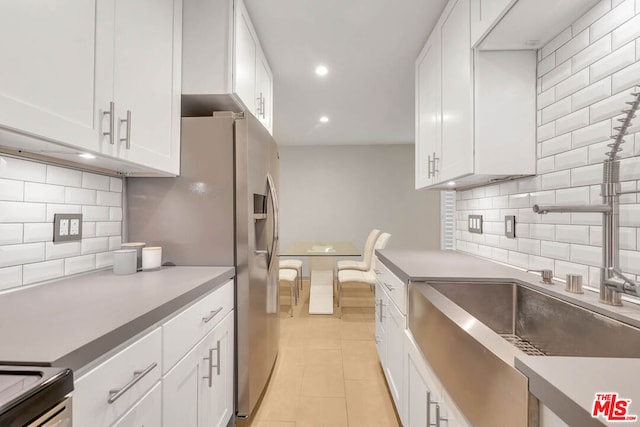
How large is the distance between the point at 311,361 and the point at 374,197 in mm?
3591

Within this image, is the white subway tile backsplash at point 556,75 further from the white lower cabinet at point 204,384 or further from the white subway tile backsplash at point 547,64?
the white lower cabinet at point 204,384

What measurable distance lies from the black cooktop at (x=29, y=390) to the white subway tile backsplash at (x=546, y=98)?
1945mm

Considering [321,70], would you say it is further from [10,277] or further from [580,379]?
[580,379]

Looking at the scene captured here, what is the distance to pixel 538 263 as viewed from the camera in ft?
4.75

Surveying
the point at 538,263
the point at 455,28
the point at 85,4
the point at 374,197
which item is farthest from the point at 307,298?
the point at 85,4

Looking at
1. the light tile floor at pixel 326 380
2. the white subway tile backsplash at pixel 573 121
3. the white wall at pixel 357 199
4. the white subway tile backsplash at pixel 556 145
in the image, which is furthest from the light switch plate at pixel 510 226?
the white wall at pixel 357 199

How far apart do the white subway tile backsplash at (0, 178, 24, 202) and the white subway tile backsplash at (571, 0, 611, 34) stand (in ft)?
7.41

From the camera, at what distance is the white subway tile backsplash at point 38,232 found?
3.70 feet

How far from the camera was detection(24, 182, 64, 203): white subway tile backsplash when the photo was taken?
1.13 meters

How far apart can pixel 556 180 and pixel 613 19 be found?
61cm

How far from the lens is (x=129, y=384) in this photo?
2.55 ft

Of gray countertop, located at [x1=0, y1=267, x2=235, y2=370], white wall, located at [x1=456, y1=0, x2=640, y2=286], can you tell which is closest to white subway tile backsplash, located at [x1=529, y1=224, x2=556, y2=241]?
white wall, located at [x1=456, y1=0, x2=640, y2=286]

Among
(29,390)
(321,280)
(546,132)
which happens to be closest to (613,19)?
(546,132)

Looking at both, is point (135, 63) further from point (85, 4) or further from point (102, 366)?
point (102, 366)
